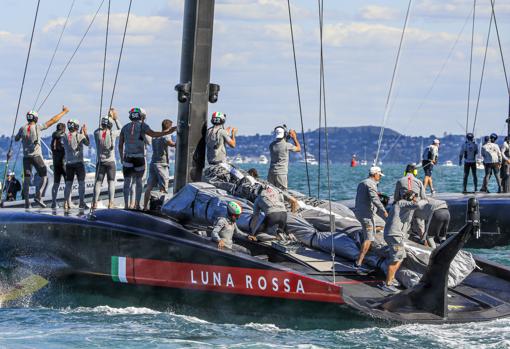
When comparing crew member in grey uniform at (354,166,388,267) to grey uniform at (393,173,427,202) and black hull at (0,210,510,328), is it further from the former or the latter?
black hull at (0,210,510,328)

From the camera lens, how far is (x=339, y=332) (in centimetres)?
1228

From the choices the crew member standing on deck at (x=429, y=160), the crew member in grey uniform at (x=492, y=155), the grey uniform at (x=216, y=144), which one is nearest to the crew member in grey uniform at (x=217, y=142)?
the grey uniform at (x=216, y=144)

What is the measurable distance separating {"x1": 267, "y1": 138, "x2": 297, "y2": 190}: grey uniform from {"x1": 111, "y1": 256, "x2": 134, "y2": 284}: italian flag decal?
3799 millimetres

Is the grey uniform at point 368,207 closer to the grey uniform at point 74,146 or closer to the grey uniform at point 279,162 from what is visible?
the grey uniform at point 279,162

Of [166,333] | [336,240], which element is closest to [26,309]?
[166,333]

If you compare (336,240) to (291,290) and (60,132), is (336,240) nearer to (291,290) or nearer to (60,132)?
(291,290)

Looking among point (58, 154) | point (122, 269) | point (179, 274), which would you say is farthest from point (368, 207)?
point (58, 154)

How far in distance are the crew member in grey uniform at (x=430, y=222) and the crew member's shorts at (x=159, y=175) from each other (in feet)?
12.4

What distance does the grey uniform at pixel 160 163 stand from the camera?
56.0 feet

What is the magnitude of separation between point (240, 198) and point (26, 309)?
3169 millimetres

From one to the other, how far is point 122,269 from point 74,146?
4203 mm

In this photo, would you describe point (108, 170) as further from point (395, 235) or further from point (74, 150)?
point (395, 235)

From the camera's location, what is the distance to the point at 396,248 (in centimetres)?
1325

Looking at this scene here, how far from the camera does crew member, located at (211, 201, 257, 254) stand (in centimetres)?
1335
